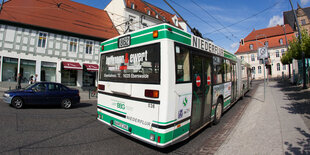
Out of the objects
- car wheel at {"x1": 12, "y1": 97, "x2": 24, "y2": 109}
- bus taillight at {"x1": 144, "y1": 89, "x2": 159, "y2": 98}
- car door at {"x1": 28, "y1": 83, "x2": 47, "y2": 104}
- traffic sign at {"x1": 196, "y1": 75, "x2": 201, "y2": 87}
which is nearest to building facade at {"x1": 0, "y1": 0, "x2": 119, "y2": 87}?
car door at {"x1": 28, "y1": 83, "x2": 47, "y2": 104}

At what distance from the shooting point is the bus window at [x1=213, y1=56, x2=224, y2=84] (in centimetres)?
552

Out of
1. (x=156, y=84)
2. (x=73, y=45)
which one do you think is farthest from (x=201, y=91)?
(x=73, y=45)

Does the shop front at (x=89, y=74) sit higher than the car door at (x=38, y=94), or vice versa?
the shop front at (x=89, y=74)

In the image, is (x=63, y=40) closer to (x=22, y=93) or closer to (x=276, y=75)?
(x=22, y=93)

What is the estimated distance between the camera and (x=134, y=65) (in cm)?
387

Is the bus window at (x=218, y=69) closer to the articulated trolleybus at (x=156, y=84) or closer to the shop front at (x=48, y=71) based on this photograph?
the articulated trolleybus at (x=156, y=84)

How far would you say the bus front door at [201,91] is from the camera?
4.13m

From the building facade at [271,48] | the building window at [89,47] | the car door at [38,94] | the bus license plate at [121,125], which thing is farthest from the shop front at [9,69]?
the building facade at [271,48]

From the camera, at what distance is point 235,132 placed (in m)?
4.79

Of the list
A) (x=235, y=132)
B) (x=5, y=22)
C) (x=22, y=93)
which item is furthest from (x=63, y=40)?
(x=235, y=132)

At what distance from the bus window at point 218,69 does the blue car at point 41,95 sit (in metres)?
7.72

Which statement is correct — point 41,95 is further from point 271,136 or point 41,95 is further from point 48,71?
point 48,71

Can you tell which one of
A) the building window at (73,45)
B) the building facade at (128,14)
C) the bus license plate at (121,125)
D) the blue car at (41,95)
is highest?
the building facade at (128,14)

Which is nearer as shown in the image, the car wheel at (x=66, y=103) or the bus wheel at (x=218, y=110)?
the bus wheel at (x=218, y=110)
